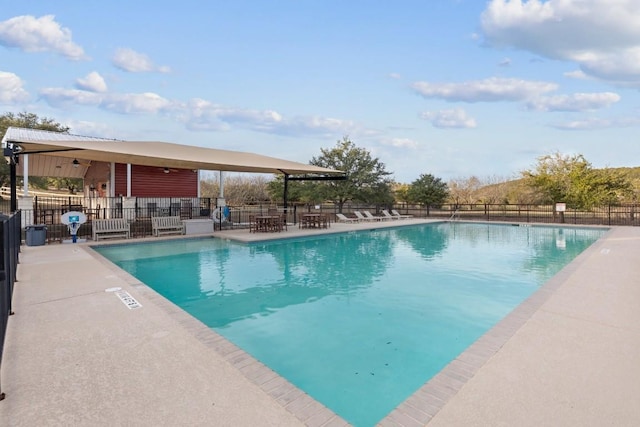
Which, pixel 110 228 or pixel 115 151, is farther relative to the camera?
pixel 110 228

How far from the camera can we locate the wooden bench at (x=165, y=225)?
1208cm

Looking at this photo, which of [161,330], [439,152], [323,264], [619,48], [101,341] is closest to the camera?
[101,341]

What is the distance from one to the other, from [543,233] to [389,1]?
11.2 m

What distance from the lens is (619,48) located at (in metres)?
11.1

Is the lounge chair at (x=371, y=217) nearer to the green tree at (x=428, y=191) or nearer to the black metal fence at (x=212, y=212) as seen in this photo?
the black metal fence at (x=212, y=212)

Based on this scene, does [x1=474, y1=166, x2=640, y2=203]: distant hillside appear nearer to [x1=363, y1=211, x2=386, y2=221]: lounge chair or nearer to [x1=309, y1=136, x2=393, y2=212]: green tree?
[x1=309, y1=136, x2=393, y2=212]: green tree

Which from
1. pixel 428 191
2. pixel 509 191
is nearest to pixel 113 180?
pixel 428 191

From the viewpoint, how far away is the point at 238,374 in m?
2.75

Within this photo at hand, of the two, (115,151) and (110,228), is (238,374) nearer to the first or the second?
(115,151)

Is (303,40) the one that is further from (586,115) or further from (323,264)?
(586,115)

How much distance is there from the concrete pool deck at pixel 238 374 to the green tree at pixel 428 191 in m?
A: 18.9

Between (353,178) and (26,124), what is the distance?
24.8 metres

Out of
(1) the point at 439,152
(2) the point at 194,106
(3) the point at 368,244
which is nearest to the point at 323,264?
(3) the point at 368,244

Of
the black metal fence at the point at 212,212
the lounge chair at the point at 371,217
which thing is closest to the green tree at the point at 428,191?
the black metal fence at the point at 212,212
